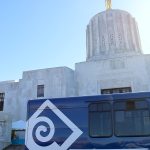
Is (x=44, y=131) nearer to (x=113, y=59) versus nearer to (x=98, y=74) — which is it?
(x=98, y=74)

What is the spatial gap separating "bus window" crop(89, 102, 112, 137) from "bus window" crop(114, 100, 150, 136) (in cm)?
22

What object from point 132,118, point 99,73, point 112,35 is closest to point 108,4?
point 112,35

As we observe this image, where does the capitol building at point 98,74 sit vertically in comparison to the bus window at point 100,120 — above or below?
above

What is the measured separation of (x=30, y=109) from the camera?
9.12 meters

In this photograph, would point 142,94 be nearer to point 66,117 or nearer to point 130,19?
point 66,117

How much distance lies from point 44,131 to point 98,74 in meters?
19.0

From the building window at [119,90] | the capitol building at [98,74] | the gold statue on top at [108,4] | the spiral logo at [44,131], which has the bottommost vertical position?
the spiral logo at [44,131]

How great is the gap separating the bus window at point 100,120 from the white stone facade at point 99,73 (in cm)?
1749

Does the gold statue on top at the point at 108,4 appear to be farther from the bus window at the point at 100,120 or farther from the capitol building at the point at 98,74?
the bus window at the point at 100,120

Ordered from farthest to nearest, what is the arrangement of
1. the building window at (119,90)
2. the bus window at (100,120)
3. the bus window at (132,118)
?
the building window at (119,90)
the bus window at (100,120)
the bus window at (132,118)

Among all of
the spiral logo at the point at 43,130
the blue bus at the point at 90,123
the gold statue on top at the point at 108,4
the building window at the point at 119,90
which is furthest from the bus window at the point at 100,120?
the gold statue on top at the point at 108,4

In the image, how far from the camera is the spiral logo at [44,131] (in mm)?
8227

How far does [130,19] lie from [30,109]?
1136 inches

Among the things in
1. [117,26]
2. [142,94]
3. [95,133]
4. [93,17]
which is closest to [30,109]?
[95,133]
